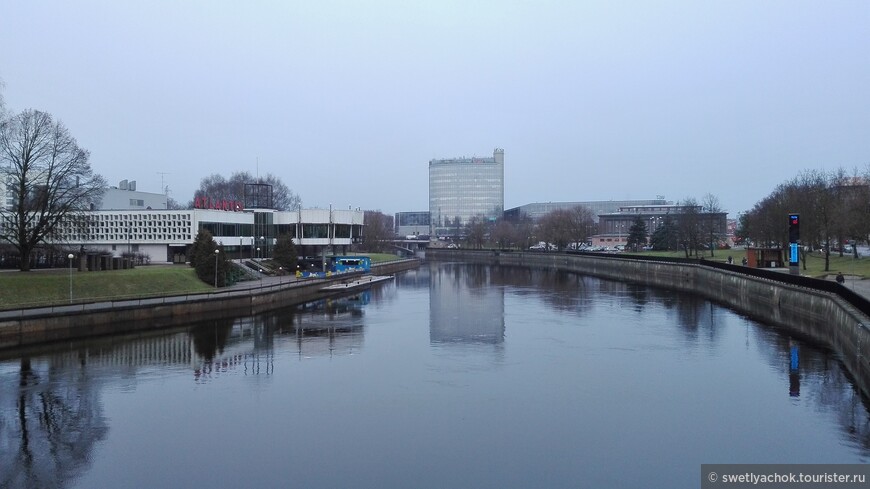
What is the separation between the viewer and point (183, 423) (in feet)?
63.2

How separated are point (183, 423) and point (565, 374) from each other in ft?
45.4

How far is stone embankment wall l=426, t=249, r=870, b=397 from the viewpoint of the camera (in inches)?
1032

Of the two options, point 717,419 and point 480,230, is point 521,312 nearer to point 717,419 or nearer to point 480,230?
point 717,419

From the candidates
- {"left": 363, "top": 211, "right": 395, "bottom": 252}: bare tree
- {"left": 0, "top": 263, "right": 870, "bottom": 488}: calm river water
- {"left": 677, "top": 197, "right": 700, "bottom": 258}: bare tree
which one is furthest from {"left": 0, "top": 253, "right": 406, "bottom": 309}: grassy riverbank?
{"left": 363, "top": 211, "right": 395, "bottom": 252}: bare tree

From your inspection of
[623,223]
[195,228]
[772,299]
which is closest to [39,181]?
[195,228]

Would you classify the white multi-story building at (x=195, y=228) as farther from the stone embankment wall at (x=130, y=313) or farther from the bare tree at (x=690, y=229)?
the bare tree at (x=690, y=229)

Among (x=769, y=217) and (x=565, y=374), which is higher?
(x=769, y=217)

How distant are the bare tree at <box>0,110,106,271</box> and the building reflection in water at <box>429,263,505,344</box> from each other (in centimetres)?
2470

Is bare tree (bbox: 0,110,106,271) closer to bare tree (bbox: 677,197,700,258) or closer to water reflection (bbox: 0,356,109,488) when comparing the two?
water reflection (bbox: 0,356,109,488)

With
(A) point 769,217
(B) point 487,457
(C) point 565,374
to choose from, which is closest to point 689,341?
(C) point 565,374

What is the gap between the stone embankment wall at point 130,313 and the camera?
31.2 metres

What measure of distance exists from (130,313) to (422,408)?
23195mm

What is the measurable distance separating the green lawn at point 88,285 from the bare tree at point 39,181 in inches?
105

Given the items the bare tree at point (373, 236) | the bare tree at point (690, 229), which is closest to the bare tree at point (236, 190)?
the bare tree at point (373, 236)
